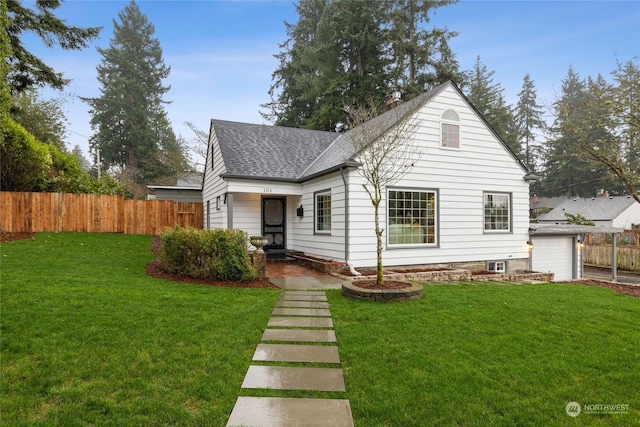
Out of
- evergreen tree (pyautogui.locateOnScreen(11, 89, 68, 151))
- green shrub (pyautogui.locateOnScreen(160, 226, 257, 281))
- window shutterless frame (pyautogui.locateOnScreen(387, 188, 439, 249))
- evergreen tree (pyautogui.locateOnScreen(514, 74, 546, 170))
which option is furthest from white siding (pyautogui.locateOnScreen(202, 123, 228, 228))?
evergreen tree (pyautogui.locateOnScreen(514, 74, 546, 170))

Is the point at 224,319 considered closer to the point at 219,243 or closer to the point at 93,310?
the point at 93,310

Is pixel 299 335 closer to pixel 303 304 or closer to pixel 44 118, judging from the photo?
pixel 303 304

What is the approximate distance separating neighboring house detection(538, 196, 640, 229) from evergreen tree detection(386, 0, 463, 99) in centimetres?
1574

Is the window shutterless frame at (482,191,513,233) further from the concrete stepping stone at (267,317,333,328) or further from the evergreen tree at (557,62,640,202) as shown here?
the concrete stepping stone at (267,317,333,328)

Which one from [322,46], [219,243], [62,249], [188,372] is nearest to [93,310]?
[188,372]

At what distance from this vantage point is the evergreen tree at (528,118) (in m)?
46.3

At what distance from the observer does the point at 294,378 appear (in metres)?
3.20

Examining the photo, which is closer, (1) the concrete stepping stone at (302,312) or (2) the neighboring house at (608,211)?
(1) the concrete stepping stone at (302,312)

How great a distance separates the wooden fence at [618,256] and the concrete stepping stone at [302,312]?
67.5 ft

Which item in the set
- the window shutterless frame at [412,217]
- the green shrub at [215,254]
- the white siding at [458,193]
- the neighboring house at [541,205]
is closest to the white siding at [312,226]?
the white siding at [458,193]

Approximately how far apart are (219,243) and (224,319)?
308 cm

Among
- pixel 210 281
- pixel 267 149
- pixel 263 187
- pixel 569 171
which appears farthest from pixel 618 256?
pixel 569 171

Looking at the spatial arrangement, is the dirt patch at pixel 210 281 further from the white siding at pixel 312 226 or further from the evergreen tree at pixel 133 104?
the evergreen tree at pixel 133 104

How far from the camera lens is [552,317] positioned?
5.15 metres
